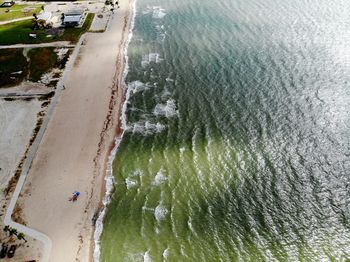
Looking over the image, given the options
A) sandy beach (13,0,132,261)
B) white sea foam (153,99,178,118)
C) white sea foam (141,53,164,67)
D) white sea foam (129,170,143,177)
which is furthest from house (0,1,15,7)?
white sea foam (129,170,143,177)

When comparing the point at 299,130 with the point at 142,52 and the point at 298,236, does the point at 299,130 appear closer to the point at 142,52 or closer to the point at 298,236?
the point at 298,236

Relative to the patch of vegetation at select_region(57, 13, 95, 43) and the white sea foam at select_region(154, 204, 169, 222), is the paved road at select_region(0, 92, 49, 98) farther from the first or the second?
the white sea foam at select_region(154, 204, 169, 222)

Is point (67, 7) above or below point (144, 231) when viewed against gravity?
above

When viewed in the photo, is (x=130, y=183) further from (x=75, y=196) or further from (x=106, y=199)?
(x=75, y=196)

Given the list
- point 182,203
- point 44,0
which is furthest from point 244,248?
point 44,0

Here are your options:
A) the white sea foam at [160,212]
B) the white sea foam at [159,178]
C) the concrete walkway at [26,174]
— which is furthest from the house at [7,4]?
the white sea foam at [160,212]
